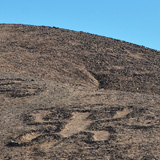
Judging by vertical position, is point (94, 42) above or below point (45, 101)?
above

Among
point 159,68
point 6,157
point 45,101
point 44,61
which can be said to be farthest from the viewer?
point 159,68

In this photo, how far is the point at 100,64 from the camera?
1828 cm

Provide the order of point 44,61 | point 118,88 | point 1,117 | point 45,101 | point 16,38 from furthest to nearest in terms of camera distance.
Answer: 1. point 16,38
2. point 44,61
3. point 118,88
4. point 45,101
5. point 1,117

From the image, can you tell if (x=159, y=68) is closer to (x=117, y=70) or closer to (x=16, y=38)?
(x=117, y=70)

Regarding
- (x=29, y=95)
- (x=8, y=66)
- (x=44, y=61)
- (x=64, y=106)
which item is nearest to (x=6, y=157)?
(x=64, y=106)

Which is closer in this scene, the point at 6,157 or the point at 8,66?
the point at 6,157

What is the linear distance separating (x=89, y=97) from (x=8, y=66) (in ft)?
16.7

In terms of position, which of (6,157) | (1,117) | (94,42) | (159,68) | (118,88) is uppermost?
(94,42)

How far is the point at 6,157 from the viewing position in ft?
27.6

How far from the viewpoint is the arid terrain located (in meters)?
8.77

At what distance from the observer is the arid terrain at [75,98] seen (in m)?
8.77

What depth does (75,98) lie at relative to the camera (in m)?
12.3

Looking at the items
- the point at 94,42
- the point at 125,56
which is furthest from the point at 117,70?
the point at 94,42

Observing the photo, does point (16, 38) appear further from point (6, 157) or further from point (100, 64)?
point (6, 157)
